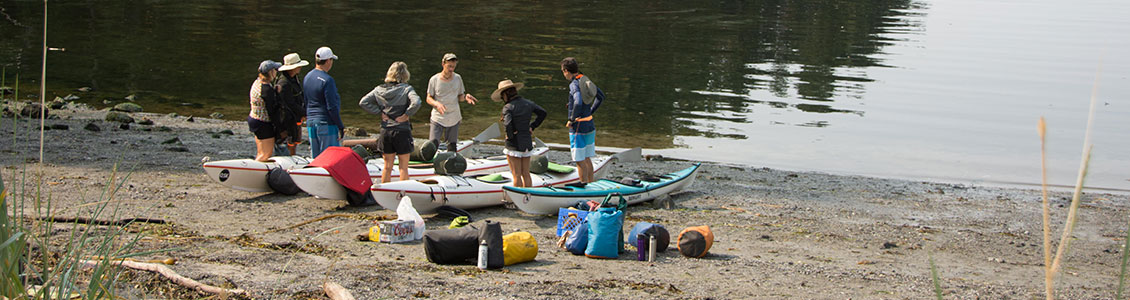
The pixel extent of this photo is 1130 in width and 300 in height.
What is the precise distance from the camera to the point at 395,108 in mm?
9508

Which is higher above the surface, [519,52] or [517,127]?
[517,127]

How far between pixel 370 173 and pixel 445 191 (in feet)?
4.54

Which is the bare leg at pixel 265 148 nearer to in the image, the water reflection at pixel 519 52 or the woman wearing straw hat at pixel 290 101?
the woman wearing straw hat at pixel 290 101

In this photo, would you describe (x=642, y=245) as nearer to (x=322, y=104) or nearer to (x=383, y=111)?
(x=383, y=111)

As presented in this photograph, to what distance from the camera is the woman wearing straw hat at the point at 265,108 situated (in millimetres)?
9797

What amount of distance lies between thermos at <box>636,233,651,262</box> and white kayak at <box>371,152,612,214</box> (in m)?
2.19

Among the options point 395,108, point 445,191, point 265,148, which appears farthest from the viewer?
point 265,148

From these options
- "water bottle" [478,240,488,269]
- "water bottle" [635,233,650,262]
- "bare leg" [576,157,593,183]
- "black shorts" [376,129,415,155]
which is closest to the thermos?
"water bottle" [635,233,650,262]

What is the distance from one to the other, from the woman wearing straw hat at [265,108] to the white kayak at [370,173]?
904mm

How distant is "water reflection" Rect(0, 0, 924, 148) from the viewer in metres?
20.9

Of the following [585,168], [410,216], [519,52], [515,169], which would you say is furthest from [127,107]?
[519,52]

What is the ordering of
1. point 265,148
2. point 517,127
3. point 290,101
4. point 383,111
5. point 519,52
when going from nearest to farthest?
point 383,111
point 517,127
point 290,101
point 265,148
point 519,52

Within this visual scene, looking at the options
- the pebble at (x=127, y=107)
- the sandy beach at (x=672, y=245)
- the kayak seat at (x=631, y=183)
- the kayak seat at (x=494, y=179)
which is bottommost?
the pebble at (x=127, y=107)

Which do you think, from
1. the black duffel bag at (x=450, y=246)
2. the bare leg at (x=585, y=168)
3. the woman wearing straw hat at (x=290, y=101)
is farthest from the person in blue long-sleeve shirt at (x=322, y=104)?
the black duffel bag at (x=450, y=246)
